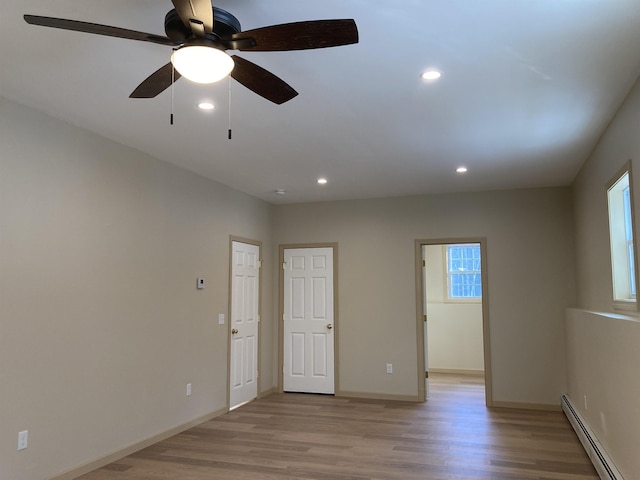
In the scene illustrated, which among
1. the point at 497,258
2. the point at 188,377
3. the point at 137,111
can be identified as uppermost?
the point at 137,111

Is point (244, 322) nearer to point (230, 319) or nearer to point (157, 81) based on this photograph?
point (230, 319)

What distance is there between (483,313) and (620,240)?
2656mm

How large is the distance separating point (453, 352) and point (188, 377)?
5.02 metres

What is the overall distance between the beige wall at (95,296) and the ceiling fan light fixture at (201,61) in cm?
208

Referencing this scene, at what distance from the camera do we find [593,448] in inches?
162

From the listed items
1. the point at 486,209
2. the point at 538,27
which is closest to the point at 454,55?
the point at 538,27

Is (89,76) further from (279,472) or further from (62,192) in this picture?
(279,472)

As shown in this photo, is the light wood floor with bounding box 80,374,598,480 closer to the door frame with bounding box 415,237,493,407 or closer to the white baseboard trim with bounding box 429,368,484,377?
the door frame with bounding box 415,237,493,407

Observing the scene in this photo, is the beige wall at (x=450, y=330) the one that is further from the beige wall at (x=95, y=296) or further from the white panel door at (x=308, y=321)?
the beige wall at (x=95, y=296)

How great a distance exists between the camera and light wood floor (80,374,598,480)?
3.97m

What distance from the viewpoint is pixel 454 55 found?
2.82 metres

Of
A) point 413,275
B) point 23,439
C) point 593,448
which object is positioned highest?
point 413,275

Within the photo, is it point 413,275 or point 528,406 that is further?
point 413,275

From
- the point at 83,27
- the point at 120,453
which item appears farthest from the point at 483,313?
the point at 83,27
